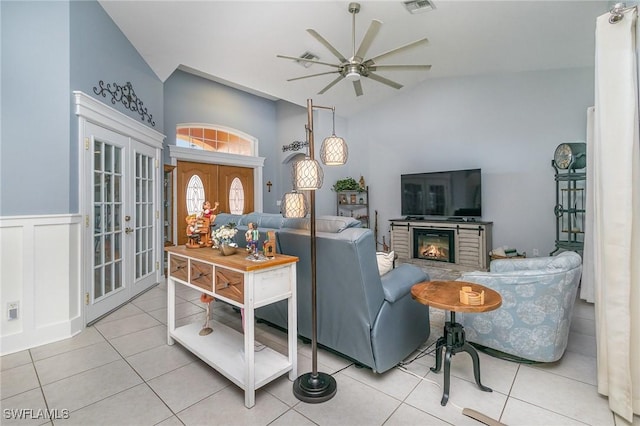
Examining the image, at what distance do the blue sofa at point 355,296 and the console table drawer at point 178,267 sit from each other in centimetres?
72

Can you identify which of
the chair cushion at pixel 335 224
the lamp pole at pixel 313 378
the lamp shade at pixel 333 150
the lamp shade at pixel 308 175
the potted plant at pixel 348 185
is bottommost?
the lamp pole at pixel 313 378

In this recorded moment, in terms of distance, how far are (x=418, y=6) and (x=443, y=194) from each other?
308cm

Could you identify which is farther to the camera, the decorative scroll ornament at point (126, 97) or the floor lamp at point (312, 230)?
the decorative scroll ornament at point (126, 97)

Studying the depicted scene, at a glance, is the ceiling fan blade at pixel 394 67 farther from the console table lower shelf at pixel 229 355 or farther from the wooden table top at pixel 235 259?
the console table lower shelf at pixel 229 355

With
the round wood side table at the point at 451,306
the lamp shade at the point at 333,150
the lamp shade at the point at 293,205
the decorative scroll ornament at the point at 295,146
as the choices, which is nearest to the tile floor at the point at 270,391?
the round wood side table at the point at 451,306

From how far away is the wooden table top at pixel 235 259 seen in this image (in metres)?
1.74

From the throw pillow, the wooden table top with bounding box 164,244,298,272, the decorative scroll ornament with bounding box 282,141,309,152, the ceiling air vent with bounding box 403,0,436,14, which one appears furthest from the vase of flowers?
the decorative scroll ornament with bounding box 282,141,309,152

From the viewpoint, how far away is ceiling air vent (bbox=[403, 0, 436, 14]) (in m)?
3.18

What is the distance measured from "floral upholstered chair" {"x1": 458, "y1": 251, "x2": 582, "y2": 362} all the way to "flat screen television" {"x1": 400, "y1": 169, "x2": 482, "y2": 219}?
3.11 m

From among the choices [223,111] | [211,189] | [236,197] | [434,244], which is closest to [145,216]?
[211,189]

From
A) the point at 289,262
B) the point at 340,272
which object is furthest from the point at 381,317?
the point at 289,262

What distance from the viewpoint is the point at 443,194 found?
5.41 meters

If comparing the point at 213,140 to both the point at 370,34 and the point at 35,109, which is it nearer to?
the point at 35,109

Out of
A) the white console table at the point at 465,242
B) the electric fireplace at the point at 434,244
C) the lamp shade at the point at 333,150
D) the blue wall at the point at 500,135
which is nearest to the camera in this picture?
the lamp shade at the point at 333,150
